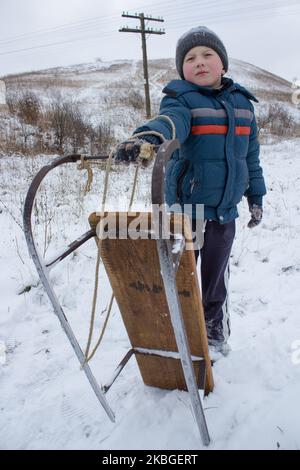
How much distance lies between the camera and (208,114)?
1.52m

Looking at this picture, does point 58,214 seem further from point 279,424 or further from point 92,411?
point 279,424

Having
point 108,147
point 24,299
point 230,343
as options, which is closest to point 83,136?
point 108,147

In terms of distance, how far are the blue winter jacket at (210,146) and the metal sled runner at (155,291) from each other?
0.44 meters

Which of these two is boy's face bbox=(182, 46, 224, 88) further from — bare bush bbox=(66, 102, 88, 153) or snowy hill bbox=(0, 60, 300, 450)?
bare bush bbox=(66, 102, 88, 153)

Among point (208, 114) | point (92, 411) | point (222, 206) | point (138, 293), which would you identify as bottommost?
point (92, 411)

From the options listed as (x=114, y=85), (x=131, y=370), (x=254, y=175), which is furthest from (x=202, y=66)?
(x=114, y=85)

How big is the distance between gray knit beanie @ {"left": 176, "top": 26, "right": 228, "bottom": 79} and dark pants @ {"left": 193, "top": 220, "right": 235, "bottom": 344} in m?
0.81

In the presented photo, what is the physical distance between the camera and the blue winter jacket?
1512 millimetres

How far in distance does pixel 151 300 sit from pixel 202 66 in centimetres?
108

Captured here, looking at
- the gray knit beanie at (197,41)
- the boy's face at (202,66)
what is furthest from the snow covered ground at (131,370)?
the gray knit beanie at (197,41)

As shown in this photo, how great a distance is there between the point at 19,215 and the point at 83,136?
5.59 metres

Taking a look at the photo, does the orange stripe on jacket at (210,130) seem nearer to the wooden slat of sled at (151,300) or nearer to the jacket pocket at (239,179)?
the jacket pocket at (239,179)

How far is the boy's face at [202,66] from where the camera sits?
5.07ft

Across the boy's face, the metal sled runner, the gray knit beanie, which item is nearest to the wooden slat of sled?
the metal sled runner
